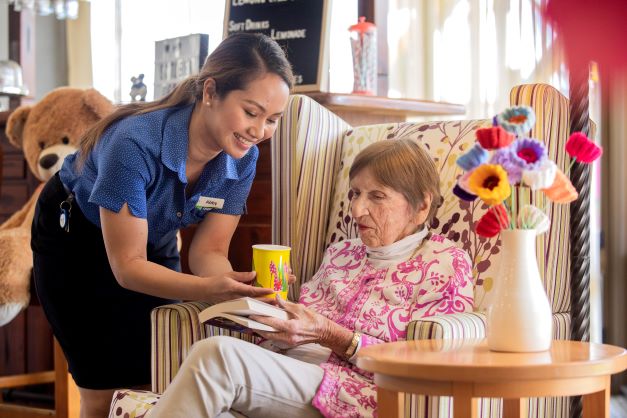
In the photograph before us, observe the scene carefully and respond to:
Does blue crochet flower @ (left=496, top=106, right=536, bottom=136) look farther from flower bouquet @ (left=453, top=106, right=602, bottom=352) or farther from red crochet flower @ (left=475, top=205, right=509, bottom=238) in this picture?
red crochet flower @ (left=475, top=205, right=509, bottom=238)

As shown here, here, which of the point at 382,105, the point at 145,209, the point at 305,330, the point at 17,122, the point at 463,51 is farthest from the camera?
the point at 463,51

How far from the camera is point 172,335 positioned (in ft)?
5.32

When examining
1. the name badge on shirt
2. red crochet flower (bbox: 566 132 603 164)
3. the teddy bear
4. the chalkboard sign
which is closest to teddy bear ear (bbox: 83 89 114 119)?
the teddy bear

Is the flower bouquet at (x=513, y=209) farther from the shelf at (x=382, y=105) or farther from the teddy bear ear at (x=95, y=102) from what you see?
the teddy bear ear at (x=95, y=102)

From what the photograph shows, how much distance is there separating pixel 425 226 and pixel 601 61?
151 cm

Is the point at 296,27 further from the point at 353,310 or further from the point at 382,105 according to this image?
the point at 353,310

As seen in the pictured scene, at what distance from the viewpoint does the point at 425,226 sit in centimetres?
173

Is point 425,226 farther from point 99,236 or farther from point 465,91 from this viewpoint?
point 465,91

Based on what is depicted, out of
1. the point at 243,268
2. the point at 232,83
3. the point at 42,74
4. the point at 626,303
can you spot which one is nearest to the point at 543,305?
the point at 626,303

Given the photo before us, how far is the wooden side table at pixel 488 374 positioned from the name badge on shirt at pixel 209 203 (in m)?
0.63

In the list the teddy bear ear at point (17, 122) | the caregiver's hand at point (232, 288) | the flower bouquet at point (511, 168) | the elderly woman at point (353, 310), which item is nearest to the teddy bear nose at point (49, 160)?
the teddy bear ear at point (17, 122)

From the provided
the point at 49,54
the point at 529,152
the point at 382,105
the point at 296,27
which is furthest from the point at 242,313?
the point at 49,54

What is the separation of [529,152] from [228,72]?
0.68 metres

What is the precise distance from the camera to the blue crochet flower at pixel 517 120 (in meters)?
1.23
